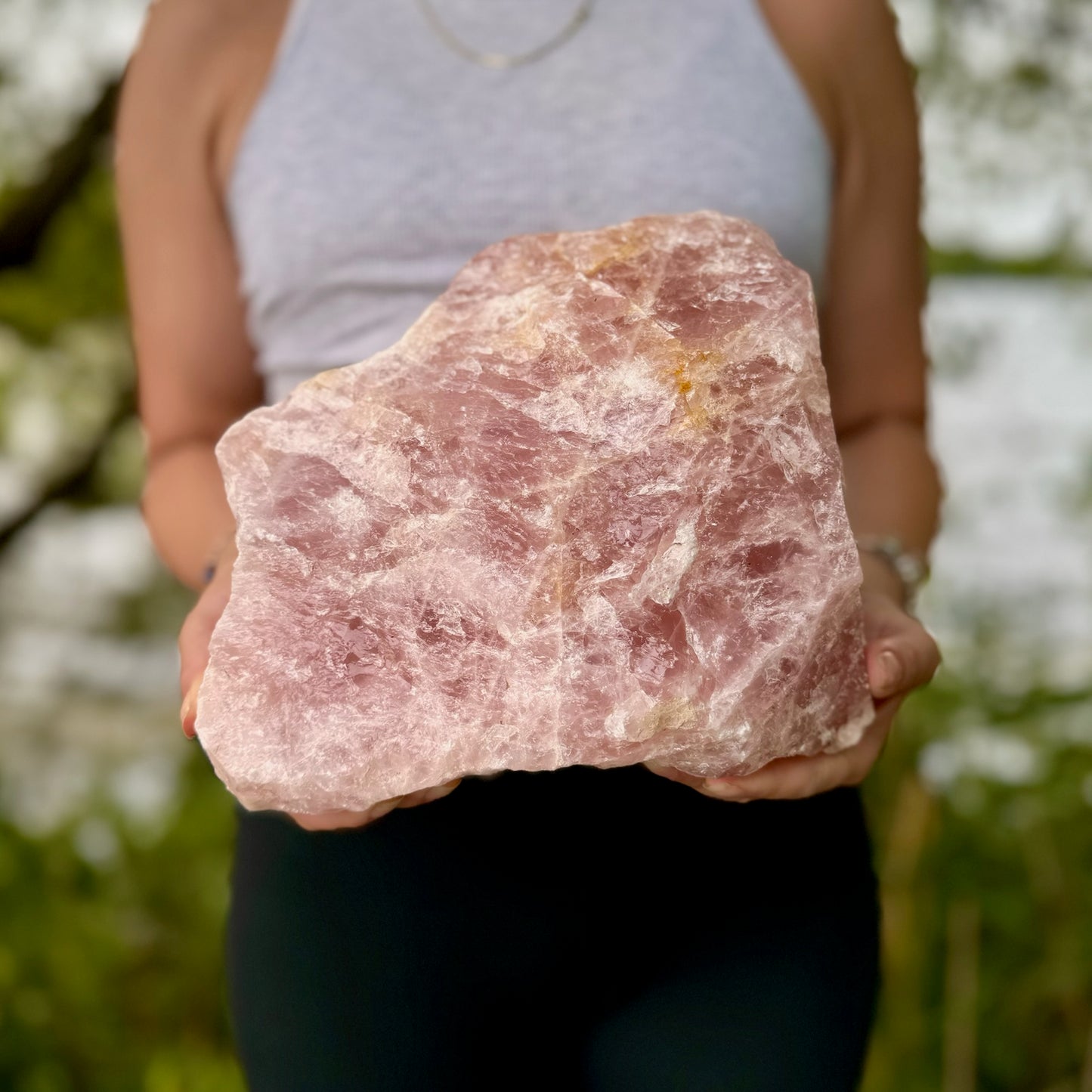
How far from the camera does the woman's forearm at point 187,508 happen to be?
102cm

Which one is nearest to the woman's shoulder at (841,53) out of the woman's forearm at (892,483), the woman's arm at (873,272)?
the woman's arm at (873,272)

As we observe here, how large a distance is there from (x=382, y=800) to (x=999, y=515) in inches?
87.4

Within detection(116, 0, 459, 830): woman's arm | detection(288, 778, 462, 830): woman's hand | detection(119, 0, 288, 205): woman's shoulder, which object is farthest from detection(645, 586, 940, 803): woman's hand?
detection(119, 0, 288, 205): woman's shoulder

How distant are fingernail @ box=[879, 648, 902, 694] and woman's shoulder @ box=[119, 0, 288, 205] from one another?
0.70 meters

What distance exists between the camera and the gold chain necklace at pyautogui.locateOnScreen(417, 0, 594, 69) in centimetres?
100

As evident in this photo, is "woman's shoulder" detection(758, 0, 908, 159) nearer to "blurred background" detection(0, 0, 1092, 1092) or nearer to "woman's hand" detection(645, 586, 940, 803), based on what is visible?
"woman's hand" detection(645, 586, 940, 803)

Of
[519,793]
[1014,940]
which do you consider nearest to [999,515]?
[1014,940]

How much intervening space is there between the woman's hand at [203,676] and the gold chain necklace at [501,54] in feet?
1.57

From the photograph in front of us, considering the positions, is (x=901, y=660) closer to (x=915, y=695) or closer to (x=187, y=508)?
(x=187, y=508)

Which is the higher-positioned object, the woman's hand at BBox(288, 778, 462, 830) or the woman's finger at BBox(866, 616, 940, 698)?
the woman's finger at BBox(866, 616, 940, 698)

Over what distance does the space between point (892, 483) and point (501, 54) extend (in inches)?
21.2

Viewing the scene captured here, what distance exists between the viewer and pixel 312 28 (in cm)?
100

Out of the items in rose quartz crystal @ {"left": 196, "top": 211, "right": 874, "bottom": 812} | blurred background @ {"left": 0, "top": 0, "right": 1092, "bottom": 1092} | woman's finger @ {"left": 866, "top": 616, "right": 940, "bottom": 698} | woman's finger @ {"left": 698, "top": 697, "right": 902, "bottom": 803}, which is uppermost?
rose quartz crystal @ {"left": 196, "top": 211, "right": 874, "bottom": 812}

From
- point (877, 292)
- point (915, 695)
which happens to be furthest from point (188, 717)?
point (915, 695)
